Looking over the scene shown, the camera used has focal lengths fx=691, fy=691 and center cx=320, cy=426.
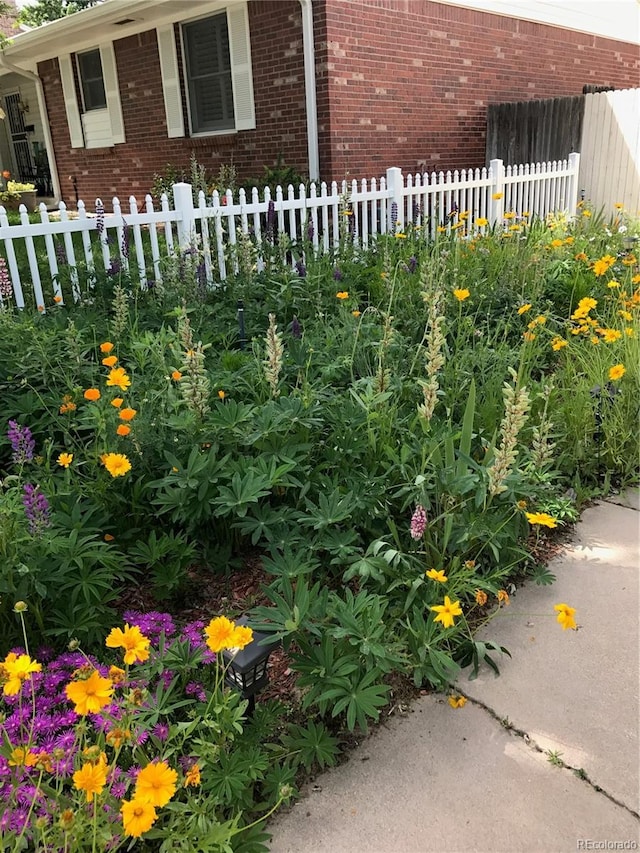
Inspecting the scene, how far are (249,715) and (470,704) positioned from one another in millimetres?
669

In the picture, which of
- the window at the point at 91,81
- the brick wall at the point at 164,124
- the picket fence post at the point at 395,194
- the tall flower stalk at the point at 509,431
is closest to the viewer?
the tall flower stalk at the point at 509,431

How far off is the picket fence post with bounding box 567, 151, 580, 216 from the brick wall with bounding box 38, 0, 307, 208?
411 centimetres

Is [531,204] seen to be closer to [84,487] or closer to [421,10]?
[421,10]

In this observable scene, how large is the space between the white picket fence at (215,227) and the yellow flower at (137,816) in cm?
361

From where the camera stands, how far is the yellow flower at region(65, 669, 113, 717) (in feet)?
4.55

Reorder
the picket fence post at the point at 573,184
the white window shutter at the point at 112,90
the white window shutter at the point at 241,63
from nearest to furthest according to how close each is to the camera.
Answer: the white window shutter at the point at 241,63
the picket fence post at the point at 573,184
the white window shutter at the point at 112,90

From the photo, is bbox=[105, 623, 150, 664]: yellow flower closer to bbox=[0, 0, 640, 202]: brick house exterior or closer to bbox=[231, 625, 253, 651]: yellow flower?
bbox=[231, 625, 253, 651]: yellow flower

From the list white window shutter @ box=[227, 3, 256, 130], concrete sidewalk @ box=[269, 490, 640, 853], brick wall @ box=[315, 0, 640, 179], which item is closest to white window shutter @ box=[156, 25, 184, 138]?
white window shutter @ box=[227, 3, 256, 130]

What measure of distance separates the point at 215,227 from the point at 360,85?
4.07m

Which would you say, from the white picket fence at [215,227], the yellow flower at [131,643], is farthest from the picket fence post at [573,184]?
the yellow flower at [131,643]

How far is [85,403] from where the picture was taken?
3.11 meters

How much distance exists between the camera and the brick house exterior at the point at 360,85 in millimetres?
8633

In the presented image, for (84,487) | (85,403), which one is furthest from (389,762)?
(85,403)

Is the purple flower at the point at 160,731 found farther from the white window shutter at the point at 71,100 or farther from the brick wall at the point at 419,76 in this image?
the white window shutter at the point at 71,100
